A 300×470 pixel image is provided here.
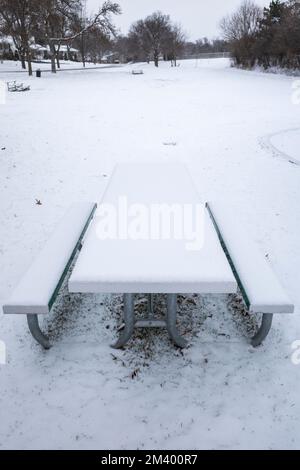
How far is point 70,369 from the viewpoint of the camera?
337cm

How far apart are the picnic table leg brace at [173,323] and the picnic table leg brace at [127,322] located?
348 millimetres

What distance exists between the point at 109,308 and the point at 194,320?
0.99m

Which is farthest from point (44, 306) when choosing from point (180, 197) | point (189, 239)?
point (180, 197)

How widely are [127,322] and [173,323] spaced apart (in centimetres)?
44

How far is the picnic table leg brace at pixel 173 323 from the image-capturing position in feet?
11.0

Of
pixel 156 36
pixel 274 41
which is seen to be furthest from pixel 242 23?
pixel 274 41

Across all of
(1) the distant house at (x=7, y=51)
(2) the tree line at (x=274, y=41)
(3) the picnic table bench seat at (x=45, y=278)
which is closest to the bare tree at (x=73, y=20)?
(2) the tree line at (x=274, y=41)

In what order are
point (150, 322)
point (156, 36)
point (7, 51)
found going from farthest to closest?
point (7, 51), point (156, 36), point (150, 322)

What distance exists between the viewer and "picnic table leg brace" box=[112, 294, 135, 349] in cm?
335

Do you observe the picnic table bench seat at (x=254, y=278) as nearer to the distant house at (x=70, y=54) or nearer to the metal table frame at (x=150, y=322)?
the metal table frame at (x=150, y=322)

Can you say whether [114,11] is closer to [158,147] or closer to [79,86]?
[79,86]

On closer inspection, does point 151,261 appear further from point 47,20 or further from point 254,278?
point 47,20

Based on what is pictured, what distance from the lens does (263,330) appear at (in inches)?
134

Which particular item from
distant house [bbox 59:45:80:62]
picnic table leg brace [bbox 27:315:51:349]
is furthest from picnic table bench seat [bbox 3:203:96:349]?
distant house [bbox 59:45:80:62]
